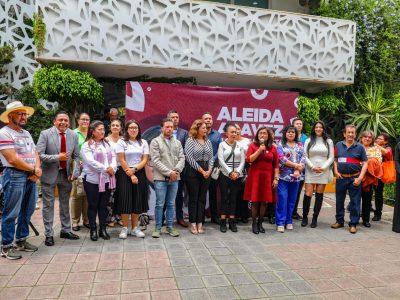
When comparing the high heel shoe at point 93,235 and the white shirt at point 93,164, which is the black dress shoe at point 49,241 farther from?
the white shirt at point 93,164

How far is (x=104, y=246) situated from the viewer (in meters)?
4.48

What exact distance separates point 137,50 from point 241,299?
791cm

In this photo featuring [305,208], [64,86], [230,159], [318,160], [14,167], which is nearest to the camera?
[14,167]

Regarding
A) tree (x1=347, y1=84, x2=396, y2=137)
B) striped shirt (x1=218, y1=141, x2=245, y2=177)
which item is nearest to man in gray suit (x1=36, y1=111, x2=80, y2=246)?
striped shirt (x1=218, y1=141, x2=245, y2=177)

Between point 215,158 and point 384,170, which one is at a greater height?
point 215,158

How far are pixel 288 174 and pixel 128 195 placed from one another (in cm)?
260

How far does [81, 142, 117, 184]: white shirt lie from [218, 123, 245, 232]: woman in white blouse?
1711 mm

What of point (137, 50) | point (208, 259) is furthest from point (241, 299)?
point (137, 50)

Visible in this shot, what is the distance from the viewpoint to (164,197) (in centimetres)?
497

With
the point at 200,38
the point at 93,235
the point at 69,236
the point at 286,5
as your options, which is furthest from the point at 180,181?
the point at 286,5

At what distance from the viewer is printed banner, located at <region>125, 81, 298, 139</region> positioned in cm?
575

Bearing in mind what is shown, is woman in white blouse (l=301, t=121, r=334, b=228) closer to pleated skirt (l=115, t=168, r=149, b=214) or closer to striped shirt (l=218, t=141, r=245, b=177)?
striped shirt (l=218, t=141, r=245, b=177)

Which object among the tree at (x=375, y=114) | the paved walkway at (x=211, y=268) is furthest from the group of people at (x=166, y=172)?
the tree at (x=375, y=114)

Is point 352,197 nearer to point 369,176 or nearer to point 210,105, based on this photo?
point 369,176
